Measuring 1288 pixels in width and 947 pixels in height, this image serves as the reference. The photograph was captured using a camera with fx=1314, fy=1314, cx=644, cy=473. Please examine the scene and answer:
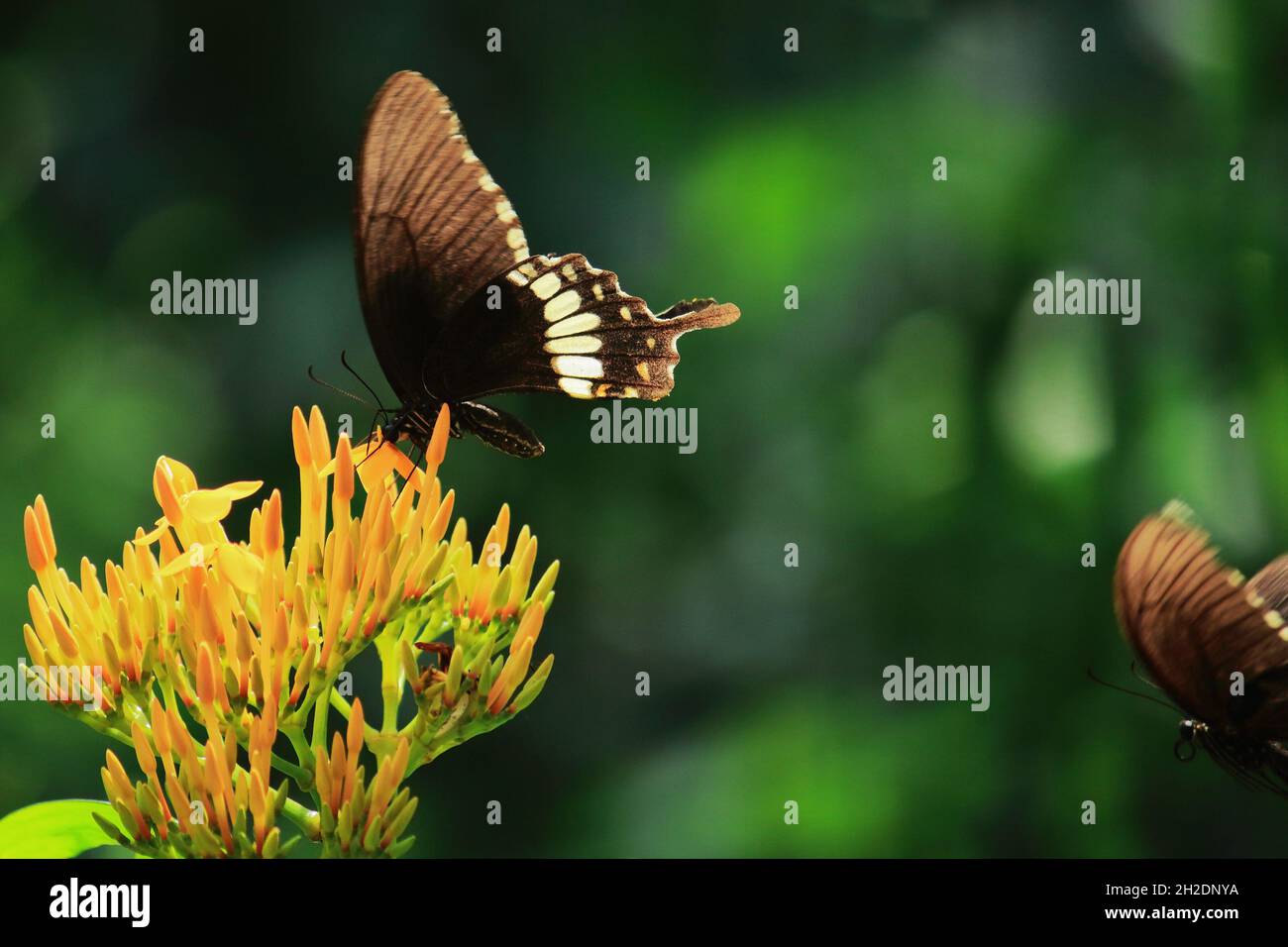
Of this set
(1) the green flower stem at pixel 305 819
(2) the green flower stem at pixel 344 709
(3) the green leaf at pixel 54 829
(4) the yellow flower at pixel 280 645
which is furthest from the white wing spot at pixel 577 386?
(3) the green leaf at pixel 54 829

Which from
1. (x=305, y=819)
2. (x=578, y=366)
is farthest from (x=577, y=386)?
(x=305, y=819)

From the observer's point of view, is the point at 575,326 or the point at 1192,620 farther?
the point at 575,326

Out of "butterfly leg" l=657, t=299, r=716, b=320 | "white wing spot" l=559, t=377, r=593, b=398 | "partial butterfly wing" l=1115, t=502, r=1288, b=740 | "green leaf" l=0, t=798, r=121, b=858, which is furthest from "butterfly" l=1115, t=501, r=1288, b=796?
"green leaf" l=0, t=798, r=121, b=858

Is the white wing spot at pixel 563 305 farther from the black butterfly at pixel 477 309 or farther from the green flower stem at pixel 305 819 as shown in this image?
the green flower stem at pixel 305 819

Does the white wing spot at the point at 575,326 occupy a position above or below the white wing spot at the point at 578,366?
above

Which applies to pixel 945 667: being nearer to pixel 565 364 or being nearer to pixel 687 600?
pixel 687 600

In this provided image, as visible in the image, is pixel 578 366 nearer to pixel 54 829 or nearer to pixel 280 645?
pixel 280 645

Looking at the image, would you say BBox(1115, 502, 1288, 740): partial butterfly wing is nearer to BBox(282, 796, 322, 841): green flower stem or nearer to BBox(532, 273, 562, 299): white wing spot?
BBox(532, 273, 562, 299): white wing spot

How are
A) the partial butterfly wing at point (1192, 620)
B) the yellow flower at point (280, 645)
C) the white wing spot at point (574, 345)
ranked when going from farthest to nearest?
the white wing spot at point (574, 345) < the partial butterfly wing at point (1192, 620) < the yellow flower at point (280, 645)
